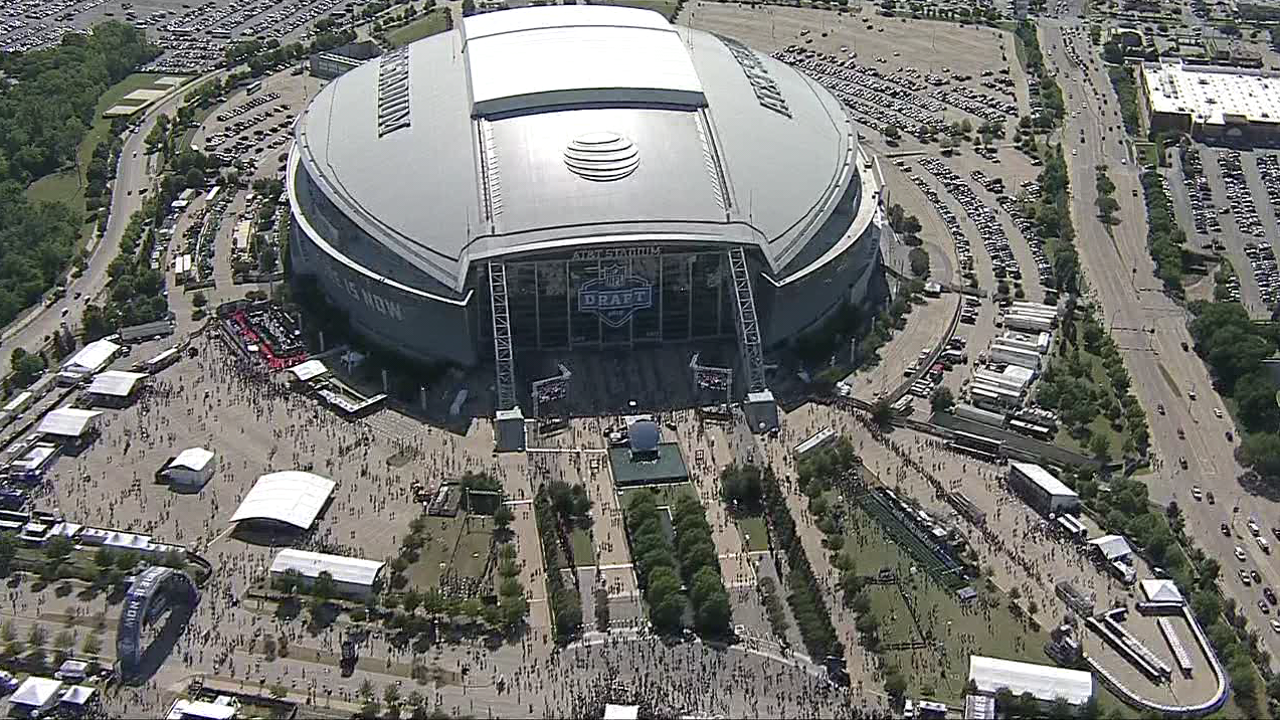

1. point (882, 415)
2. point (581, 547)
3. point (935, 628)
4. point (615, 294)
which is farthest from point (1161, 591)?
point (615, 294)

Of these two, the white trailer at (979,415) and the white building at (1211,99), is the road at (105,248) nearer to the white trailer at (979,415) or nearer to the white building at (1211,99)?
the white trailer at (979,415)

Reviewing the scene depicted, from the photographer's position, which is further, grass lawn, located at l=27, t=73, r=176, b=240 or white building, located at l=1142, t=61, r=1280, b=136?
white building, located at l=1142, t=61, r=1280, b=136

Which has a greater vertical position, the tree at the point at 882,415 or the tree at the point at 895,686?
the tree at the point at 895,686

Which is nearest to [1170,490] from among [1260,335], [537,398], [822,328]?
[1260,335]

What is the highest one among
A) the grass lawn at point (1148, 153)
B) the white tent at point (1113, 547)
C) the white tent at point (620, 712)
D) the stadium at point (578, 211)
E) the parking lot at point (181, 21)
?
the stadium at point (578, 211)

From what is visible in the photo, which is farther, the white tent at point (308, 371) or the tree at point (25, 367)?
the tree at point (25, 367)

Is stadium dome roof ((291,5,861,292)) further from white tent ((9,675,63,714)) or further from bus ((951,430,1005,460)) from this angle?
white tent ((9,675,63,714))

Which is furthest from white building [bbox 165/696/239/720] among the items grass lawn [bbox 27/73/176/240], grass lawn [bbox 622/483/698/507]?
grass lawn [bbox 27/73/176/240]

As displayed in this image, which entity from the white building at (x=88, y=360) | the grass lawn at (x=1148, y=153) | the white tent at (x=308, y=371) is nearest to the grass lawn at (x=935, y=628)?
the white tent at (x=308, y=371)
